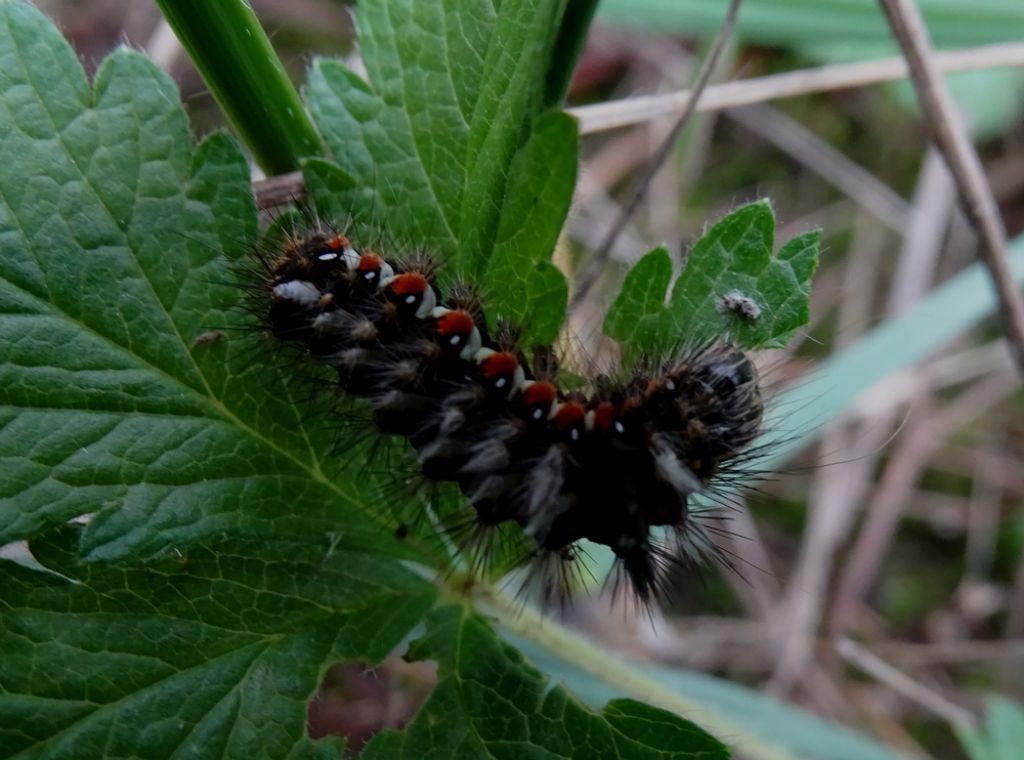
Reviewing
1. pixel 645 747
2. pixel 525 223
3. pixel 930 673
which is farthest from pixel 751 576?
pixel 525 223

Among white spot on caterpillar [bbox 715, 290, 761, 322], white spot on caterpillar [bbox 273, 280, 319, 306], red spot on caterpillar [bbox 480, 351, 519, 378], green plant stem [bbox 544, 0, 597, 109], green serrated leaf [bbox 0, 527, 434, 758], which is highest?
green plant stem [bbox 544, 0, 597, 109]

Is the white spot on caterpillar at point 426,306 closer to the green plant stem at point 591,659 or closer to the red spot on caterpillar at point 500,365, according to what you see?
the red spot on caterpillar at point 500,365

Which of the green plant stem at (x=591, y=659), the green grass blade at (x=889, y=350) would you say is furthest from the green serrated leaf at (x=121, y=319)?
the green grass blade at (x=889, y=350)

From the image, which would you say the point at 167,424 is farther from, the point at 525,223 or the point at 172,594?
the point at 525,223

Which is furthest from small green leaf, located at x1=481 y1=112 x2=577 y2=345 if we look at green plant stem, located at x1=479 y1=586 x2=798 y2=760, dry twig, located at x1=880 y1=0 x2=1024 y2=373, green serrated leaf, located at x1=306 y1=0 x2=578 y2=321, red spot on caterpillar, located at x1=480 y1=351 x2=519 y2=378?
dry twig, located at x1=880 y1=0 x2=1024 y2=373

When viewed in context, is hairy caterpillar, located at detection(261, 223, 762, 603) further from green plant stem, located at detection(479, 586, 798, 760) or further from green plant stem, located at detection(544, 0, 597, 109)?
green plant stem, located at detection(544, 0, 597, 109)

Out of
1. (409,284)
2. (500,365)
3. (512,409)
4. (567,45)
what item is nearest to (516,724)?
(512,409)
